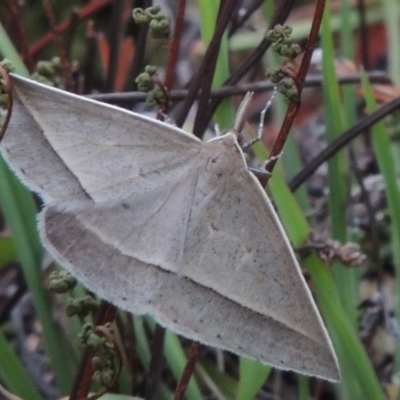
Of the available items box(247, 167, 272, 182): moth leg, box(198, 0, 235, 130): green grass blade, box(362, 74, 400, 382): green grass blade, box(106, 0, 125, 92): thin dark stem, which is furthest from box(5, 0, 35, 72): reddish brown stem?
box(362, 74, 400, 382): green grass blade

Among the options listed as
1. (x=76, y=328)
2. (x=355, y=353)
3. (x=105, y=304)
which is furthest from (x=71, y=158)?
(x=355, y=353)

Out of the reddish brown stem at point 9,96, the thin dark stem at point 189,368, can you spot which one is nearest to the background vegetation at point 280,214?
the thin dark stem at point 189,368

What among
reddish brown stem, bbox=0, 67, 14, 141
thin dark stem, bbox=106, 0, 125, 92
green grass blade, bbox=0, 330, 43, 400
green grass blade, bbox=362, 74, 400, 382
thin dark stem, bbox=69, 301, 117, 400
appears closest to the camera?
reddish brown stem, bbox=0, 67, 14, 141

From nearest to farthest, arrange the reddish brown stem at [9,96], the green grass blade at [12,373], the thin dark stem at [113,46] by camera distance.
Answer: the reddish brown stem at [9,96], the green grass blade at [12,373], the thin dark stem at [113,46]

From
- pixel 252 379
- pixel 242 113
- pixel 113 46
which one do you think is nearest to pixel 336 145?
pixel 242 113

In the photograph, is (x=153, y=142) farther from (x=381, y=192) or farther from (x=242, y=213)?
(x=381, y=192)

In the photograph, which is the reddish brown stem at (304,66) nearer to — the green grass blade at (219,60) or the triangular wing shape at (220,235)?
the triangular wing shape at (220,235)

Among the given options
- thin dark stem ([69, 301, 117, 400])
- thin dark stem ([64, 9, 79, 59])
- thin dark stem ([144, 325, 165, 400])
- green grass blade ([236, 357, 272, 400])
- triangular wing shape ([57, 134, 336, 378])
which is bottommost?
green grass blade ([236, 357, 272, 400])

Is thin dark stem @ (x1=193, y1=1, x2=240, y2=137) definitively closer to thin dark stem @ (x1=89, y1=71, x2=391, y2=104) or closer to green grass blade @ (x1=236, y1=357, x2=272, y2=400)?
thin dark stem @ (x1=89, y1=71, x2=391, y2=104)
